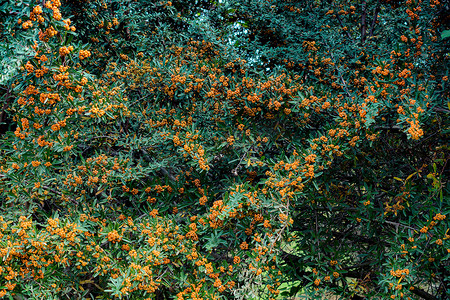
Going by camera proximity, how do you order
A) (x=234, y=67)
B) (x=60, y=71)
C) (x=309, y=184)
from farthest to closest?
1. (x=234, y=67)
2. (x=309, y=184)
3. (x=60, y=71)

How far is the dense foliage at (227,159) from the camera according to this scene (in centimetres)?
287

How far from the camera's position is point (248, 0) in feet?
15.0

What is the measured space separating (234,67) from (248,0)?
1045 millimetres

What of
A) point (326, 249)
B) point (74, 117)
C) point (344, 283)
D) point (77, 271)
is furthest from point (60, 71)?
point (344, 283)

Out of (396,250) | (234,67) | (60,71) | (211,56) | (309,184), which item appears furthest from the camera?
(211,56)

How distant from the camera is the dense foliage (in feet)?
9.42

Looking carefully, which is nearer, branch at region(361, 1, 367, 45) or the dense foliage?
the dense foliage

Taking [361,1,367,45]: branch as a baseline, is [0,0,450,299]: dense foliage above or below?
below

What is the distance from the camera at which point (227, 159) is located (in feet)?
12.2

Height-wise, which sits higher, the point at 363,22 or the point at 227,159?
the point at 363,22

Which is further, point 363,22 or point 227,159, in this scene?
point 363,22

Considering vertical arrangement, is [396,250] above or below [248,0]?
below

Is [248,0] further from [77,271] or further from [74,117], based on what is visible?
[77,271]

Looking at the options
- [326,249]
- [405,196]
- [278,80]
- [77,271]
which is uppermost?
[278,80]
